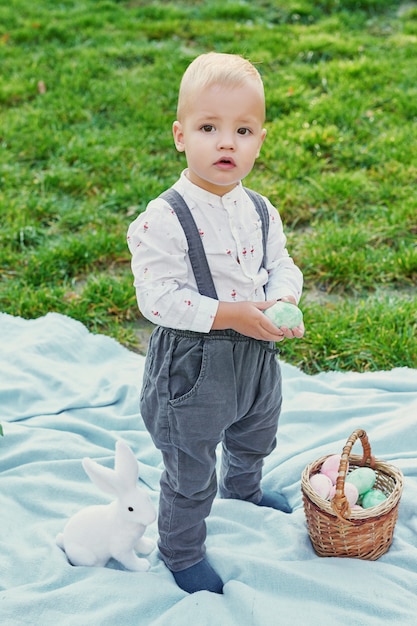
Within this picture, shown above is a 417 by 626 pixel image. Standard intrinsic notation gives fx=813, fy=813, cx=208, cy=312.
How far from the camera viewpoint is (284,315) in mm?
1945

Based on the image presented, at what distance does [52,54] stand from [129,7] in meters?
1.46

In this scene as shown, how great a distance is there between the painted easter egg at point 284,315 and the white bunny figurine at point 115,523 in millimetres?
533

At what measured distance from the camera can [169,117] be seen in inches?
200

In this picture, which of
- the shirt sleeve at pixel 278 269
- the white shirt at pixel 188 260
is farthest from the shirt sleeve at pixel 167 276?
the shirt sleeve at pixel 278 269

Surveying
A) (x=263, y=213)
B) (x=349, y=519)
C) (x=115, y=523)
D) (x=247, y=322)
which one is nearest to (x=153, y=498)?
(x=115, y=523)

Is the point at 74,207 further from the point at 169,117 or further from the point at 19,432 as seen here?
the point at 19,432

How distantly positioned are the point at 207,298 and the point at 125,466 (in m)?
0.53

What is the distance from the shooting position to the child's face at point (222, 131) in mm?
1894

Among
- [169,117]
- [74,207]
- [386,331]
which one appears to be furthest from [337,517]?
[169,117]

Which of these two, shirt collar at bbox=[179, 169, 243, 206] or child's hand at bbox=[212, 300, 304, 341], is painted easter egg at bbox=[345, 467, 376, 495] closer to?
child's hand at bbox=[212, 300, 304, 341]

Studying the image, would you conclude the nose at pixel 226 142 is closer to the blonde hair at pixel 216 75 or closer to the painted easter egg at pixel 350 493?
the blonde hair at pixel 216 75

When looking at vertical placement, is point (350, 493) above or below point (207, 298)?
below

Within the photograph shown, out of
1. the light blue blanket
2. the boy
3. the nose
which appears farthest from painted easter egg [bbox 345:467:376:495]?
the nose

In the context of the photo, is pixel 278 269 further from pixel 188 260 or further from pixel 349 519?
pixel 349 519
